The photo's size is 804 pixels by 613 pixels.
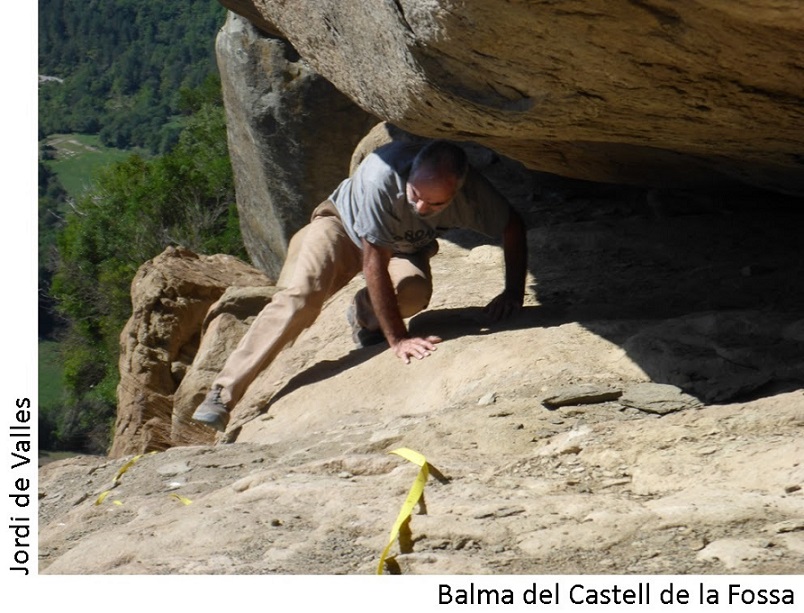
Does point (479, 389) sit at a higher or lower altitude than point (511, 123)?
lower

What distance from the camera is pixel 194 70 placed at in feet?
139

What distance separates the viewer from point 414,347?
5.26 metres

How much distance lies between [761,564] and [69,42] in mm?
49300

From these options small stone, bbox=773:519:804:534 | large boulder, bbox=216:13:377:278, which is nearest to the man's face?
small stone, bbox=773:519:804:534

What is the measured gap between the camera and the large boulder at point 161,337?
26.5 feet

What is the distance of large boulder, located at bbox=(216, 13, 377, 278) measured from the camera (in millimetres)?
9758

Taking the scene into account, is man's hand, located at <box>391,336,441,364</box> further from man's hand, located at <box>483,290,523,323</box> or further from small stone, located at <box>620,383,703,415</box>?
small stone, located at <box>620,383,703,415</box>

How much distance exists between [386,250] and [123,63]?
44.2 metres

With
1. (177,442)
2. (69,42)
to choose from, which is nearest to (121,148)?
(69,42)

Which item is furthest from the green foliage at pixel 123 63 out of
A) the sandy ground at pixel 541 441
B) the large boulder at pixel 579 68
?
the large boulder at pixel 579 68

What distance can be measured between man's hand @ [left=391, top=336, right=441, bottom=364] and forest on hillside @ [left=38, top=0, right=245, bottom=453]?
13964mm

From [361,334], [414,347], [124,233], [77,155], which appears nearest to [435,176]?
[414,347]

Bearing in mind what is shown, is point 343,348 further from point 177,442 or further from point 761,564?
point 761,564

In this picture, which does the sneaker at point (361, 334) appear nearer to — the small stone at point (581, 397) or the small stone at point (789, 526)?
the small stone at point (581, 397)
